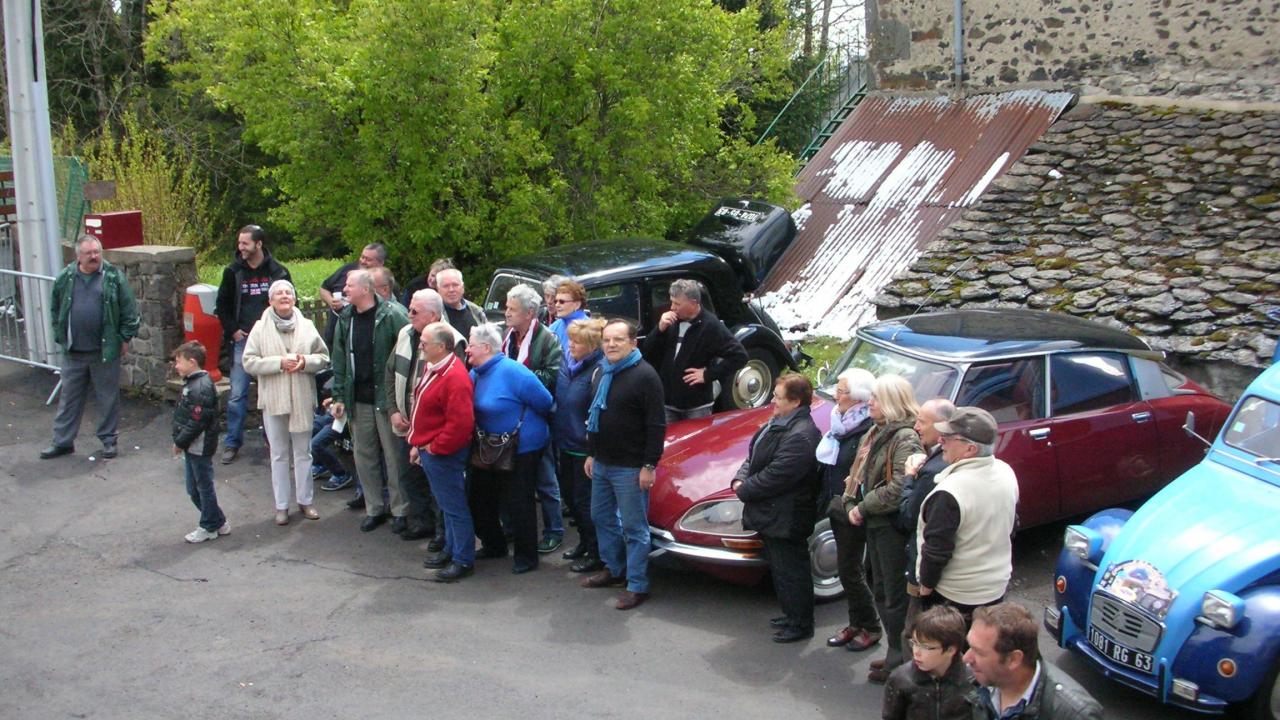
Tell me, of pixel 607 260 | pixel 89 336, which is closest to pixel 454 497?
pixel 607 260

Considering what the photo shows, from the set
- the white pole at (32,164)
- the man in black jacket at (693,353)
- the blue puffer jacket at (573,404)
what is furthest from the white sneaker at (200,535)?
the white pole at (32,164)

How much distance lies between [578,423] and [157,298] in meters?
5.42

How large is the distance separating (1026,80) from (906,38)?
1916mm

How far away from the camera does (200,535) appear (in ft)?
28.5

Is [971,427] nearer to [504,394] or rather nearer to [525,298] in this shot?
[504,394]

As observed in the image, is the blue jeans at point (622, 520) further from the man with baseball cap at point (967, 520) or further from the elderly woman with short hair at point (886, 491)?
the man with baseball cap at point (967, 520)

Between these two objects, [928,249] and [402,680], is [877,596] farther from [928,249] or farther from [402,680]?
[928,249]

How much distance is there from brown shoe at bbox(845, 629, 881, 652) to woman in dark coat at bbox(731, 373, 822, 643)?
0.27 meters

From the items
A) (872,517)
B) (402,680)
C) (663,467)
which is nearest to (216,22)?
(663,467)

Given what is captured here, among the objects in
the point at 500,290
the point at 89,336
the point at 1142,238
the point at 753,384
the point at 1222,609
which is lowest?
the point at 1222,609

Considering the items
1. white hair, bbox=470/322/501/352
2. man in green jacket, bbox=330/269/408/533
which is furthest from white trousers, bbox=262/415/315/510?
white hair, bbox=470/322/501/352

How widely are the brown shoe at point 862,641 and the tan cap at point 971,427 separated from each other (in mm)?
1799

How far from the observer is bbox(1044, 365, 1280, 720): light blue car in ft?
18.5

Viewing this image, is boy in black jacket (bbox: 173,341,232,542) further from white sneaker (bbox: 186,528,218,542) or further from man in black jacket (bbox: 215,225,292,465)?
man in black jacket (bbox: 215,225,292,465)
